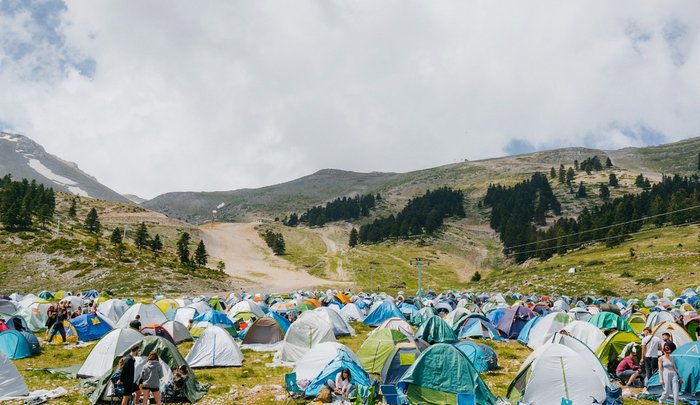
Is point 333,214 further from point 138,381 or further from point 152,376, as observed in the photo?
point 152,376

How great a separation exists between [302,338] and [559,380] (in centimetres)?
1016

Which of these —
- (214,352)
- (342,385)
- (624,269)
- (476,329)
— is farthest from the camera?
(624,269)

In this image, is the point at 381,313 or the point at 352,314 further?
the point at 352,314

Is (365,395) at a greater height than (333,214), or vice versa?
(333,214)

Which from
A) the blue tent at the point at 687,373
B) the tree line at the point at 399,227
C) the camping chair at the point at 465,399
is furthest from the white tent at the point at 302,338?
the tree line at the point at 399,227

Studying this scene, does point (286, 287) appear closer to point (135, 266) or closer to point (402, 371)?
point (135, 266)

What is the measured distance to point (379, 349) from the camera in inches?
669

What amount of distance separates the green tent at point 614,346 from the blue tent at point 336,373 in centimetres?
899

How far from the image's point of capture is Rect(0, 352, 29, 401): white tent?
12.8m

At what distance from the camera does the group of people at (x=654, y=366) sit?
41.3 feet

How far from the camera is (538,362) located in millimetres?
12789

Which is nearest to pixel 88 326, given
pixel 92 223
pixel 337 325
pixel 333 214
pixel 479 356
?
pixel 337 325

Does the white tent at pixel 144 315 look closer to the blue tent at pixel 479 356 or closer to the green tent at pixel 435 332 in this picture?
the green tent at pixel 435 332

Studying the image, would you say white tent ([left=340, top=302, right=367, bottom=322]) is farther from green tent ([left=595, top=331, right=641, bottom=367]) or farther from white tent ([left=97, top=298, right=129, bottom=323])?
green tent ([left=595, top=331, right=641, bottom=367])
